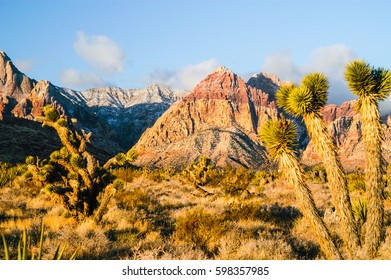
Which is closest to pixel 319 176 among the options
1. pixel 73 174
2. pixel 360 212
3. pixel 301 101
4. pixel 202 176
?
pixel 202 176

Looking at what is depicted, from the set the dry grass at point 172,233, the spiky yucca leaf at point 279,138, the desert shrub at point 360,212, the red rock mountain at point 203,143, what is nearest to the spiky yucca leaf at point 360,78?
the spiky yucca leaf at point 279,138

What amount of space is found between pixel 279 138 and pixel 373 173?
1776 millimetres

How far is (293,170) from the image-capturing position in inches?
222

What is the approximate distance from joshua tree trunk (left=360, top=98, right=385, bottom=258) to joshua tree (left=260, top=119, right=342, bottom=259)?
766mm

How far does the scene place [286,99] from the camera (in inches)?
249

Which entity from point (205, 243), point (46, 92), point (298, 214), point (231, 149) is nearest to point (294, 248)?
point (205, 243)

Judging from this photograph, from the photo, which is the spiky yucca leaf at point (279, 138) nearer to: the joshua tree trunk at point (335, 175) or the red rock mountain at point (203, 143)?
the joshua tree trunk at point (335, 175)

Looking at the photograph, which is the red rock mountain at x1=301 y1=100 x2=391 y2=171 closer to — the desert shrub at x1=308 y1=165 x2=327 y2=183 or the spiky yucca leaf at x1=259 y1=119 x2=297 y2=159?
the desert shrub at x1=308 y1=165 x2=327 y2=183

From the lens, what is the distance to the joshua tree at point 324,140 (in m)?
5.71

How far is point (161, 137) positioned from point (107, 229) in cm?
17494

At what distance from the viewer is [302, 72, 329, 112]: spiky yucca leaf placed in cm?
590

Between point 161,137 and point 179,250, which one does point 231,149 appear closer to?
point 161,137

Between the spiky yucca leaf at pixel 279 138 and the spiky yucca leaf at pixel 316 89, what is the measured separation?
587 millimetres

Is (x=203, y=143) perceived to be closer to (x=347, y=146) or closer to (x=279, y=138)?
(x=347, y=146)
